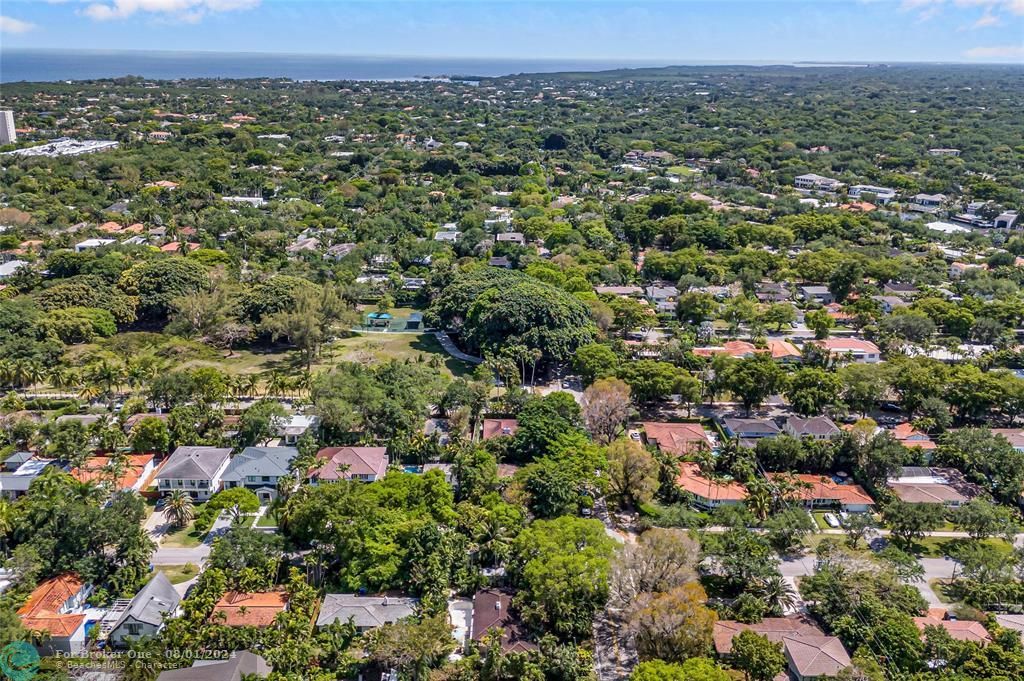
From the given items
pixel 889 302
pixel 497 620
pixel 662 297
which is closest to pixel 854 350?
pixel 889 302

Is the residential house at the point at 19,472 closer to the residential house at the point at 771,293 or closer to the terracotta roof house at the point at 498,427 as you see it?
the terracotta roof house at the point at 498,427

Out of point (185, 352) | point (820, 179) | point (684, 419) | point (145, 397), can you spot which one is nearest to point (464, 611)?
point (684, 419)

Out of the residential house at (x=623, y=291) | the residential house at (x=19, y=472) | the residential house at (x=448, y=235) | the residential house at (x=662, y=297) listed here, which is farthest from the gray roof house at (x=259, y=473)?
the residential house at (x=448, y=235)

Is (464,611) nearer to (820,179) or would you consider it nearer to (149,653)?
(149,653)

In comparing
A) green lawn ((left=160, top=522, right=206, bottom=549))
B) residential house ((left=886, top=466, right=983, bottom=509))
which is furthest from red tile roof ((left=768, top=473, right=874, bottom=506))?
green lawn ((left=160, top=522, right=206, bottom=549))

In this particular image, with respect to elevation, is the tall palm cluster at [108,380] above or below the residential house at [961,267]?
below
